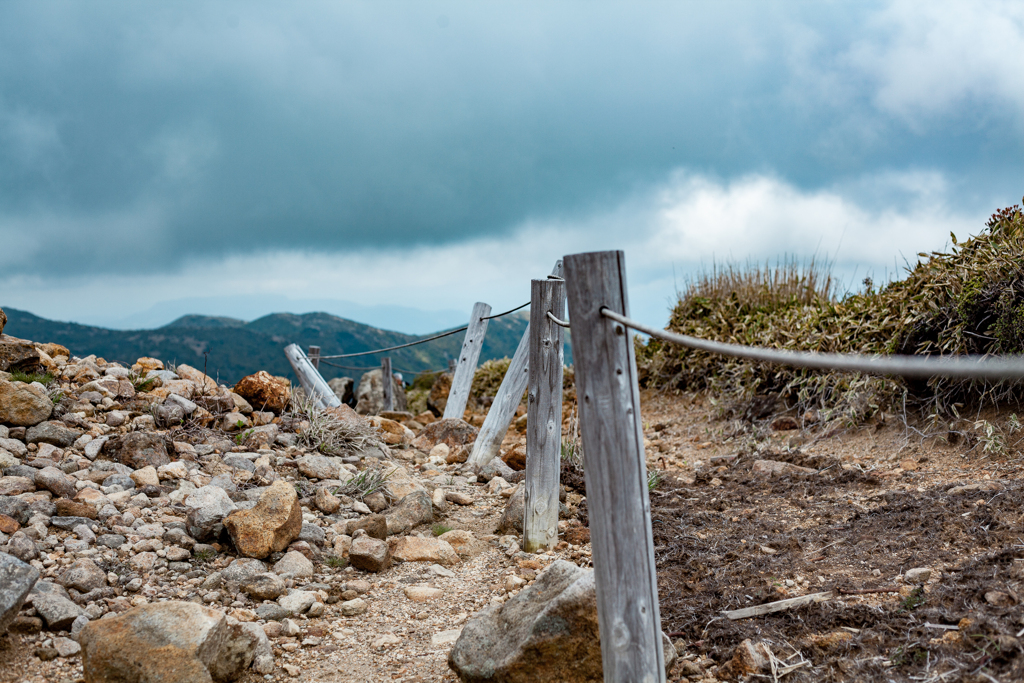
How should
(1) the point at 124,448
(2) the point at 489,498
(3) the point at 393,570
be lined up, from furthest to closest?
(2) the point at 489,498 → (1) the point at 124,448 → (3) the point at 393,570

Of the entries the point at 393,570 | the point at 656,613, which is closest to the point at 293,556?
the point at 393,570

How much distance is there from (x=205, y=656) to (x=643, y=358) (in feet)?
26.6

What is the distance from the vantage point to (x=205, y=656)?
8.64 feet

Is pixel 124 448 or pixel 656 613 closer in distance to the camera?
pixel 656 613

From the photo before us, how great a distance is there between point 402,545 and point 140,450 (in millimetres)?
2164

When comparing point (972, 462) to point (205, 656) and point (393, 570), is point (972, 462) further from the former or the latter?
point (205, 656)

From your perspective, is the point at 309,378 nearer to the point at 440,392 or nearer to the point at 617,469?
the point at 440,392

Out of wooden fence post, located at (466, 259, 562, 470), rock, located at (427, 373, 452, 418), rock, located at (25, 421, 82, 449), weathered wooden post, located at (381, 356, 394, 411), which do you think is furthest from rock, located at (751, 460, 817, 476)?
weathered wooden post, located at (381, 356, 394, 411)

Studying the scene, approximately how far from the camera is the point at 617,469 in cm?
212

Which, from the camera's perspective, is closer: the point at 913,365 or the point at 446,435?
the point at 913,365

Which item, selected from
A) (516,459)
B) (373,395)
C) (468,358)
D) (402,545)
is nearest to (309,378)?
(468,358)

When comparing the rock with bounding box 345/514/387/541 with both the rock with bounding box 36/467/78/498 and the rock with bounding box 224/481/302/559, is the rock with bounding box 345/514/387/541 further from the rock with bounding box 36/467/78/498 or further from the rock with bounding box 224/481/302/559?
the rock with bounding box 36/467/78/498

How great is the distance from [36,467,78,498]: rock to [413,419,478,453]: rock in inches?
120

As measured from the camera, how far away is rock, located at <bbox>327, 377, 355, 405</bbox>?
48.2 feet
